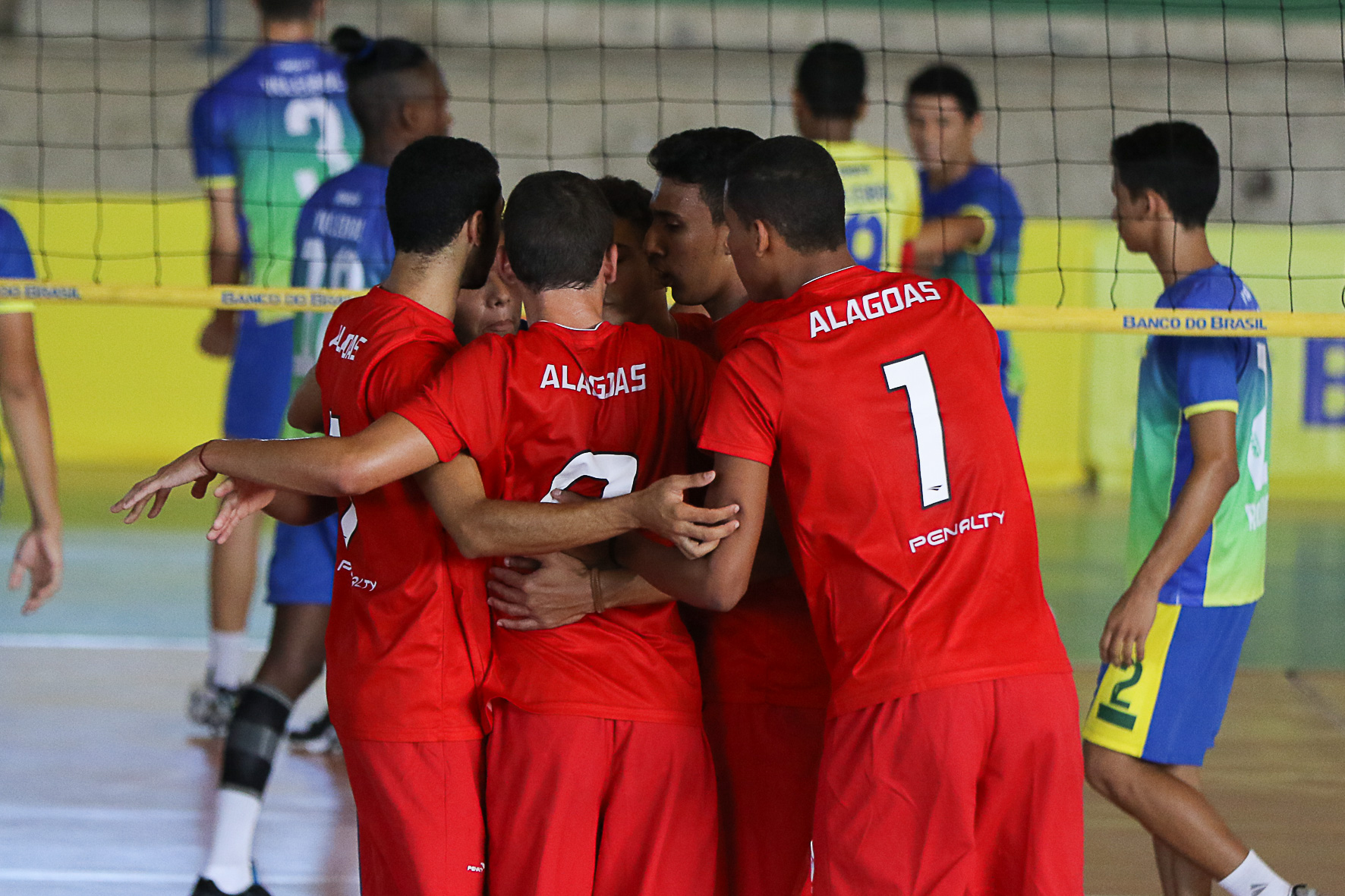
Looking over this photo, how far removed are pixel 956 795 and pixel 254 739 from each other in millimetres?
2023

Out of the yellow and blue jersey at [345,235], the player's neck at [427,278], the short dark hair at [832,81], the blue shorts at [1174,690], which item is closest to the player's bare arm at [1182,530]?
the blue shorts at [1174,690]

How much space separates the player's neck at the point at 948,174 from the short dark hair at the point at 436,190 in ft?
10.5

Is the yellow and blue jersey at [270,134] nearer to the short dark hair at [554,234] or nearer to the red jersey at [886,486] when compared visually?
the short dark hair at [554,234]

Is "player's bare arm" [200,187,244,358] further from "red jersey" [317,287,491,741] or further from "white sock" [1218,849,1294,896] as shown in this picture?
"white sock" [1218,849,1294,896]

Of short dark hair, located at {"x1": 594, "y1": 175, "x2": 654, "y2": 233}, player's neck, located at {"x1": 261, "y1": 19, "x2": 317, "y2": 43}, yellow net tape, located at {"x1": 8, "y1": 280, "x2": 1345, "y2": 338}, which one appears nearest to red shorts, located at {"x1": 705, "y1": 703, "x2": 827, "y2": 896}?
short dark hair, located at {"x1": 594, "y1": 175, "x2": 654, "y2": 233}

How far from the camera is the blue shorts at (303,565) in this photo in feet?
13.7

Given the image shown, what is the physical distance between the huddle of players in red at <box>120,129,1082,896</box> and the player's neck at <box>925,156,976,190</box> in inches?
120

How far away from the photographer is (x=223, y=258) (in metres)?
4.80

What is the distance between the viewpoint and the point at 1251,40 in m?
13.9

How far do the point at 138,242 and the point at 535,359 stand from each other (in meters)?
9.77

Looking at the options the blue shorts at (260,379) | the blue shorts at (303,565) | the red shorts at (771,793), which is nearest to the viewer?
the red shorts at (771,793)

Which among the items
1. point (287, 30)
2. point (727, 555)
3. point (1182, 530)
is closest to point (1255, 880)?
point (1182, 530)

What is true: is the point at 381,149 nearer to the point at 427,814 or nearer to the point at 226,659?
the point at 226,659

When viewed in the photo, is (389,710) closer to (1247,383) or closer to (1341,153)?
(1247,383)
